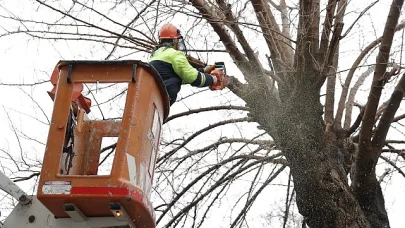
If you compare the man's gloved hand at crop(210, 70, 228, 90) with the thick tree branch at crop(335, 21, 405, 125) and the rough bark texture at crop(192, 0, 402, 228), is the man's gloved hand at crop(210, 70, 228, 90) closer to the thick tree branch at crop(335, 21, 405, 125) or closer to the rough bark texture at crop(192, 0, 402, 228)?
the rough bark texture at crop(192, 0, 402, 228)

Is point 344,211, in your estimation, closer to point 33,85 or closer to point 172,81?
point 172,81

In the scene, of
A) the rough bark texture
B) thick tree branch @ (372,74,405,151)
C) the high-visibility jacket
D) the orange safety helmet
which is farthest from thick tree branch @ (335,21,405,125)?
the orange safety helmet

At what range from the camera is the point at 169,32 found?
19.6 ft

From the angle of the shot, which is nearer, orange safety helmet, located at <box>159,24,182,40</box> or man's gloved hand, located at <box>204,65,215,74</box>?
orange safety helmet, located at <box>159,24,182,40</box>

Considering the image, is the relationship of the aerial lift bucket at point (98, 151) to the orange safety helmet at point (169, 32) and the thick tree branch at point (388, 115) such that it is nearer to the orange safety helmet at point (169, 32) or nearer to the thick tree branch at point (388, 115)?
the orange safety helmet at point (169, 32)

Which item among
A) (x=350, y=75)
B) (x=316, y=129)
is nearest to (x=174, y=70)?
(x=316, y=129)

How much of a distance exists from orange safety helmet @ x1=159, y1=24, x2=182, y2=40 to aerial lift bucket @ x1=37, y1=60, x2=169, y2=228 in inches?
58.8

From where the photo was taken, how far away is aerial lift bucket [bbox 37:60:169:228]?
3840 mm

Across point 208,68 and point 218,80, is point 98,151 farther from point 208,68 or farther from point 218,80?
point 208,68

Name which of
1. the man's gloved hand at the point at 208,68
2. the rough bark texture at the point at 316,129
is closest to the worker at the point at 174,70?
the man's gloved hand at the point at 208,68

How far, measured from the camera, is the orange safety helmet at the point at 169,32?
19.5 feet

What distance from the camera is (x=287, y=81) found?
20.5ft

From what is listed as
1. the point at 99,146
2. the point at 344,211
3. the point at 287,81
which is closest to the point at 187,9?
the point at 287,81

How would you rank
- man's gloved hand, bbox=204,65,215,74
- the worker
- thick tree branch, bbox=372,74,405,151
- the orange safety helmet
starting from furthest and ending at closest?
man's gloved hand, bbox=204,65,215,74
the orange safety helmet
the worker
thick tree branch, bbox=372,74,405,151
